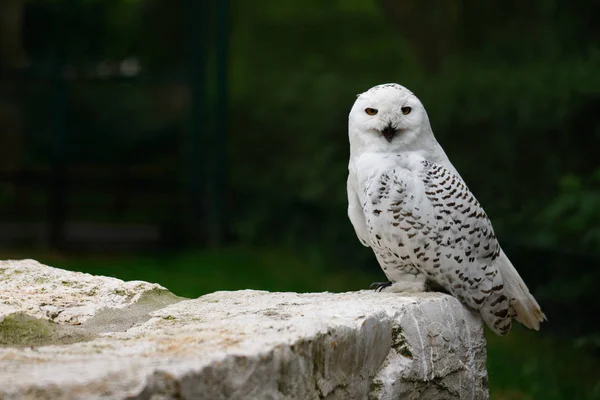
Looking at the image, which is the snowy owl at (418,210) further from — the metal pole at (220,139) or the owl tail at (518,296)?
the metal pole at (220,139)

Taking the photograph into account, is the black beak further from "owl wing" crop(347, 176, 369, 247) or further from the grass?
the grass

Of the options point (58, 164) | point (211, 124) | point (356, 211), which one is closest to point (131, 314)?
point (356, 211)

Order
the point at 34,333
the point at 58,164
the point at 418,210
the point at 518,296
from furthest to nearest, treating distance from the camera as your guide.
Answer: the point at 58,164 → the point at 518,296 → the point at 418,210 → the point at 34,333

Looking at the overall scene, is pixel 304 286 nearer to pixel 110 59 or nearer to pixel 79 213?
pixel 79 213

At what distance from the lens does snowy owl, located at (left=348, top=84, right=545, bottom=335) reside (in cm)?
287

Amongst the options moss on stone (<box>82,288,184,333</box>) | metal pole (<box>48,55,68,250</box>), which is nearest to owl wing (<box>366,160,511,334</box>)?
moss on stone (<box>82,288,184,333</box>)

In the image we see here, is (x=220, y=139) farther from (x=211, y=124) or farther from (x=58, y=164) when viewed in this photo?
(x=58, y=164)

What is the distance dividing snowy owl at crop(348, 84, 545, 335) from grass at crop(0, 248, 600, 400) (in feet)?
4.31

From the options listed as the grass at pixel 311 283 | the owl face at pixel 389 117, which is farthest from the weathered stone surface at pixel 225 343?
the grass at pixel 311 283

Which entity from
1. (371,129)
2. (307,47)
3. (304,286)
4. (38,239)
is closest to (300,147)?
(307,47)

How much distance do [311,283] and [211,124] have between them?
74.2 inches

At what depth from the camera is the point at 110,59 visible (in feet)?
23.2

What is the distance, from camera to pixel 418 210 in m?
2.86

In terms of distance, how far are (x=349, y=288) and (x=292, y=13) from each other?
95.8 inches
